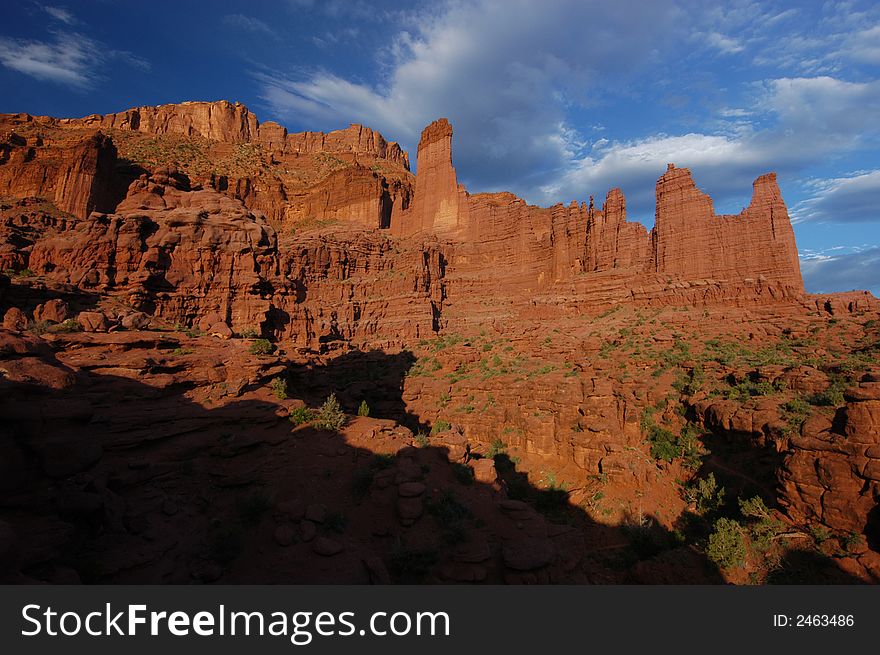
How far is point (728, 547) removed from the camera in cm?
1245

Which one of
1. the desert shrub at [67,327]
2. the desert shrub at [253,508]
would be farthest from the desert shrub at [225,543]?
the desert shrub at [67,327]

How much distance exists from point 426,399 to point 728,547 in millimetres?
23420

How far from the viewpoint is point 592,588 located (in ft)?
23.9

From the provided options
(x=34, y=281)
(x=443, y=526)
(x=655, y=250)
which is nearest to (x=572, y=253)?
(x=655, y=250)

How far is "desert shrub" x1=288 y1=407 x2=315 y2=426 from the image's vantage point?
15070mm

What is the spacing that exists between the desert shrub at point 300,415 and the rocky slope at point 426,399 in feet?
0.40

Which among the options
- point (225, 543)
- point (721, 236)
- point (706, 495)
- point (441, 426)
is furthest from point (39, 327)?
point (721, 236)

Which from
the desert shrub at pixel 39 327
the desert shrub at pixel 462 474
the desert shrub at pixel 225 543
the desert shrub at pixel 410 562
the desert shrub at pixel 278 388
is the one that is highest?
the desert shrub at pixel 39 327

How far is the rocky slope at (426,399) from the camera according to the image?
10.3 m

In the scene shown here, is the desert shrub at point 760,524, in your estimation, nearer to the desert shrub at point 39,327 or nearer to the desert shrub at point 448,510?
the desert shrub at point 448,510

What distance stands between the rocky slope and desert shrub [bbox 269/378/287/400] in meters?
0.08

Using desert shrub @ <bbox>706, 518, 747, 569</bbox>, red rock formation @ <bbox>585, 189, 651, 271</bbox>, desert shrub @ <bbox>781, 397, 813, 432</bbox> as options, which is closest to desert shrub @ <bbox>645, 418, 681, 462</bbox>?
desert shrub @ <bbox>781, 397, 813, 432</bbox>

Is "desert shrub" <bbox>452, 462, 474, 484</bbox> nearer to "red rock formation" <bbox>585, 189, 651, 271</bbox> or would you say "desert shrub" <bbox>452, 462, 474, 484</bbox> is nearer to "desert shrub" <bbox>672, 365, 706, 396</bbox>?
"desert shrub" <bbox>672, 365, 706, 396</bbox>

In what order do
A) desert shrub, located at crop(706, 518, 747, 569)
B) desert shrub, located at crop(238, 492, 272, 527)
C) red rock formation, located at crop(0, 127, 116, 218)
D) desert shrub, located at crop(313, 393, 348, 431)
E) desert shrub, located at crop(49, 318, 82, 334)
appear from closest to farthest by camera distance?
1. desert shrub, located at crop(238, 492, 272, 527)
2. desert shrub, located at crop(706, 518, 747, 569)
3. desert shrub, located at crop(49, 318, 82, 334)
4. desert shrub, located at crop(313, 393, 348, 431)
5. red rock formation, located at crop(0, 127, 116, 218)
